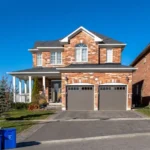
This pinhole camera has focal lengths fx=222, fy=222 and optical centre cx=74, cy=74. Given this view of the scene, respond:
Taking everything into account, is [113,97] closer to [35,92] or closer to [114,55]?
[114,55]

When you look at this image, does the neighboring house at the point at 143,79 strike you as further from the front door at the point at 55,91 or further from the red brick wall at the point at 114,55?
the front door at the point at 55,91

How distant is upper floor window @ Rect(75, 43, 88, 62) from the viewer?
2472 centimetres

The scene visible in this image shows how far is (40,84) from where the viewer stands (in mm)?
Answer: 26297

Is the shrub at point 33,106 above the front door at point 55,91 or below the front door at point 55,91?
below

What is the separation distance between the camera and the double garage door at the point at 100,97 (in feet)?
68.9

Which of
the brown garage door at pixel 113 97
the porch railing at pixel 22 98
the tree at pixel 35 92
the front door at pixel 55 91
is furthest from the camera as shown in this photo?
the front door at pixel 55 91

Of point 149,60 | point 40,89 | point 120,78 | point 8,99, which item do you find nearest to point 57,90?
point 40,89

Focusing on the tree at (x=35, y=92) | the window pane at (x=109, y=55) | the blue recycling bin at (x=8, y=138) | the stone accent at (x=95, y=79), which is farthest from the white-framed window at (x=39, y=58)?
the blue recycling bin at (x=8, y=138)

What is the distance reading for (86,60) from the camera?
24.7m

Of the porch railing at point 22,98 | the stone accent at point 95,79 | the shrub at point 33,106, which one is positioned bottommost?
the shrub at point 33,106

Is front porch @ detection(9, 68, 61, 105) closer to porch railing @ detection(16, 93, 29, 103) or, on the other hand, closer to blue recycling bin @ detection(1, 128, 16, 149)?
porch railing @ detection(16, 93, 29, 103)

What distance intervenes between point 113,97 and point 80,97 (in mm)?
3127

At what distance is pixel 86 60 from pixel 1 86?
12.3 m

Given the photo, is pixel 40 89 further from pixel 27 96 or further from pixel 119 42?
pixel 119 42
